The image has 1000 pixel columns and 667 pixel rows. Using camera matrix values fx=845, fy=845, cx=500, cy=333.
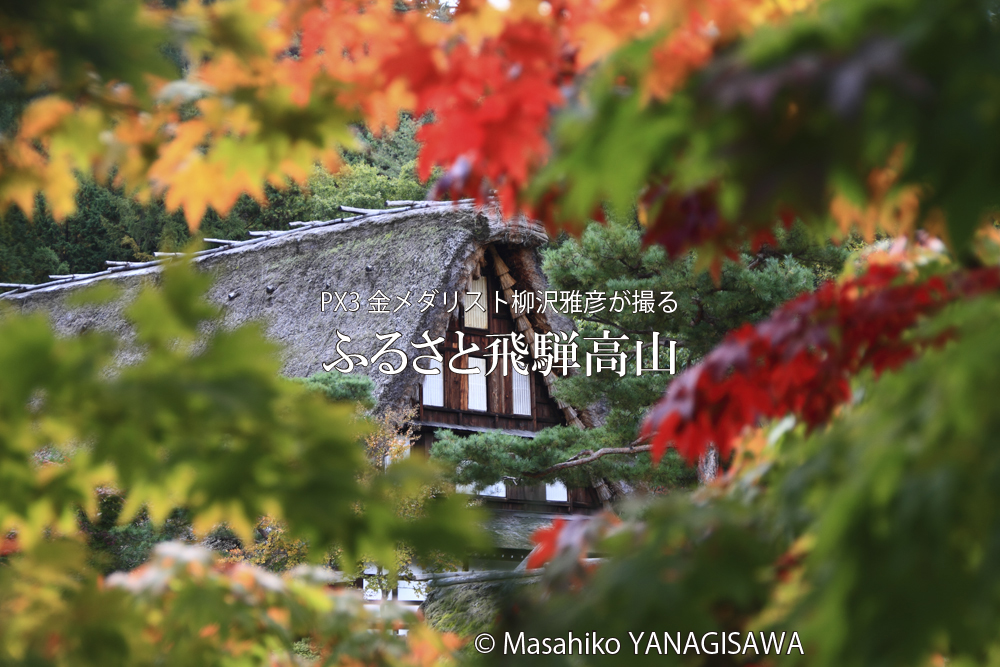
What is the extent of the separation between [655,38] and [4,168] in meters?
1.27

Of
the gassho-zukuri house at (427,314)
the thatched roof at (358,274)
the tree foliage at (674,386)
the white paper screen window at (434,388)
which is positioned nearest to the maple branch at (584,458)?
the gassho-zukuri house at (427,314)

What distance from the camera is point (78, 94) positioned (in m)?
1.53

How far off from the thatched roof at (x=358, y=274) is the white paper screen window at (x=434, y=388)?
40 centimetres

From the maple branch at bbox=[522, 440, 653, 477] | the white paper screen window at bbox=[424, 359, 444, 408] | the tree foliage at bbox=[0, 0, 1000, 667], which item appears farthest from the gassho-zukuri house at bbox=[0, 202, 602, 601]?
the tree foliage at bbox=[0, 0, 1000, 667]

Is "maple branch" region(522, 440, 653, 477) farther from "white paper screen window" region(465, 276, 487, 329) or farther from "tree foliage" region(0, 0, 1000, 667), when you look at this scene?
"tree foliage" region(0, 0, 1000, 667)

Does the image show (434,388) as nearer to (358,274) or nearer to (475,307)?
(475,307)

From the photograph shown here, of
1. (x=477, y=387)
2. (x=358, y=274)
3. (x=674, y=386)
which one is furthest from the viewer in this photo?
(x=358, y=274)

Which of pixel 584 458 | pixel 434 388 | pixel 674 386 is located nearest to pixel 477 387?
pixel 434 388

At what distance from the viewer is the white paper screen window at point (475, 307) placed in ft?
40.6

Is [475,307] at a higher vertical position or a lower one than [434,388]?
higher

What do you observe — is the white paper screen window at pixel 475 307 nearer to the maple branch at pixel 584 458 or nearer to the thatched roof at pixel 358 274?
the thatched roof at pixel 358 274

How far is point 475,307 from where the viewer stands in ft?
40.9

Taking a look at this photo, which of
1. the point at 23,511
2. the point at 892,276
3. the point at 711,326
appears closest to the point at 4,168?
the point at 23,511

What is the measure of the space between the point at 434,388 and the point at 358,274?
2398mm
